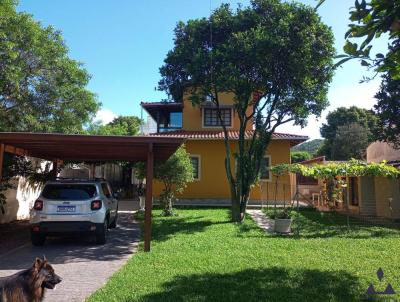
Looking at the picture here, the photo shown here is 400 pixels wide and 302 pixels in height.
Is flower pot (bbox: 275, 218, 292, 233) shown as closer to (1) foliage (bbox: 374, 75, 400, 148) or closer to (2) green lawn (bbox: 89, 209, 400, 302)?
(2) green lawn (bbox: 89, 209, 400, 302)

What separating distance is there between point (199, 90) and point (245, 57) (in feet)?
8.23

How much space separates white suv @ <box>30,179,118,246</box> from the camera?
33.5 feet

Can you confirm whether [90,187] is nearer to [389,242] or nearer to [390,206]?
[389,242]

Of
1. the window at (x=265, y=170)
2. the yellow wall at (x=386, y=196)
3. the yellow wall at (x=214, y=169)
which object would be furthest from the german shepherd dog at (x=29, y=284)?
the window at (x=265, y=170)

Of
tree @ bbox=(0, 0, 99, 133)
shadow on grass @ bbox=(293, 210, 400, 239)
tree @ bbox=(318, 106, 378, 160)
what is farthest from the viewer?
tree @ bbox=(318, 106, 378, 160)

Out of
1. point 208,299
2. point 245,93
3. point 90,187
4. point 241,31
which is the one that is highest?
point 241,31

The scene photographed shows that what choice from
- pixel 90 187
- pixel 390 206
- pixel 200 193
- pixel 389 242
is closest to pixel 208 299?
pixel 90 187

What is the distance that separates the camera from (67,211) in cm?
1029

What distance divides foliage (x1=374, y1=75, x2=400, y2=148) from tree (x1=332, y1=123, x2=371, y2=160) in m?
33.8

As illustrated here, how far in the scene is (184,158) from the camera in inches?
698

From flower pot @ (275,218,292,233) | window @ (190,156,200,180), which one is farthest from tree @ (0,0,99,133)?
window @ (190,156,200,180)

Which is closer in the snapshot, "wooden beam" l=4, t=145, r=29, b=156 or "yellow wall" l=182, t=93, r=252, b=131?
"wooden beam" l=4, t=145, r=29, b=156

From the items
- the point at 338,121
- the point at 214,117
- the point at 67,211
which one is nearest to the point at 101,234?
the point at 67,211

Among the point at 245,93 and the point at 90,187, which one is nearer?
the point at 90,187
